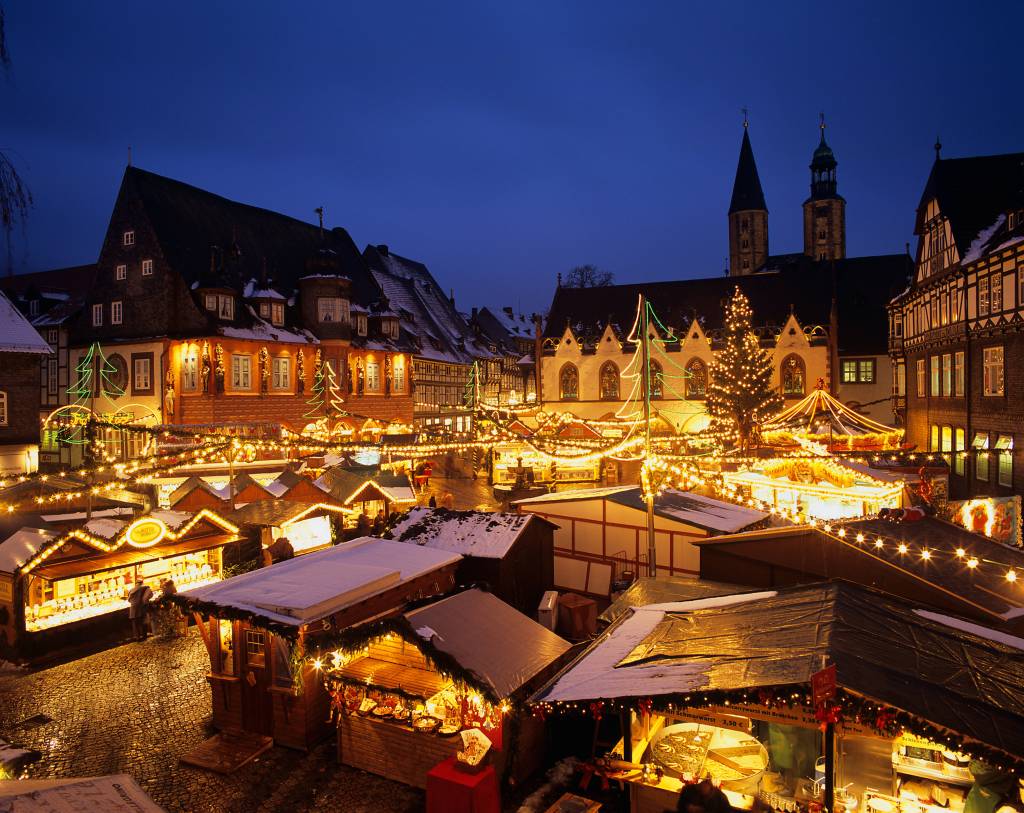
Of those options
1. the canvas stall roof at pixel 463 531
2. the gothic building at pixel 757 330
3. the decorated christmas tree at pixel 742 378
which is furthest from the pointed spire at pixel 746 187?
the canvas stall roof at pixel 463 531

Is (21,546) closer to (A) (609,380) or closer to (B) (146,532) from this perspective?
(B) (146,532)

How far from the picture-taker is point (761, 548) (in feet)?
38.3

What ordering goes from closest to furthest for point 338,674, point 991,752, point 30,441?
point 991,752 → point 338,674 → point 30,441

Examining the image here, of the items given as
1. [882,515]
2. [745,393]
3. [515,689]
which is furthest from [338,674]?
[745,393]

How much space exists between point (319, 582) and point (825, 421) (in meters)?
21.1

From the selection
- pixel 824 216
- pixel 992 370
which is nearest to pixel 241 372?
pixel 992 370

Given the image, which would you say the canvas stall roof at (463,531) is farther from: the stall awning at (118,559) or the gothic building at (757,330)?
the gothic building at (757,330)

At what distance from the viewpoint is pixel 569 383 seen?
49.7 m

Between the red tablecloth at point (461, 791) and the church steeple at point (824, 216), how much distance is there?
266ft

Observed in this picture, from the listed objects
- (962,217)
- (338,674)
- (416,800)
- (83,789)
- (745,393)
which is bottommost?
(416,800)

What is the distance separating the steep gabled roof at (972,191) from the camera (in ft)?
80.9

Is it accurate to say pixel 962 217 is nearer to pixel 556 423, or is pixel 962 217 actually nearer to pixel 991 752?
pixel 556 423

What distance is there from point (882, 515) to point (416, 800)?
8784 millimetres

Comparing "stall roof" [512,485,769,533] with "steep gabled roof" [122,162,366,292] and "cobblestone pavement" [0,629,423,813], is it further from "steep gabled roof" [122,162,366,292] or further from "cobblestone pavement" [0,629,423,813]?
"steep gabled roof" [122,162,366,292]
